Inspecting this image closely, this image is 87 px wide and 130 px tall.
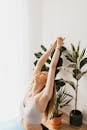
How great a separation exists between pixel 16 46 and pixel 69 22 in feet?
2.46

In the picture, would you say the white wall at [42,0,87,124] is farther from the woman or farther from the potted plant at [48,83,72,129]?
the woman

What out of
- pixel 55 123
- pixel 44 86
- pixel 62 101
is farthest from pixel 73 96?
pixel 44 86

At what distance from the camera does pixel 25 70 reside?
10.3 feet

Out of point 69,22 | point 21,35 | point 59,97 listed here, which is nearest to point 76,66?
point 59,97

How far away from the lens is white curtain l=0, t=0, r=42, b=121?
2957mm

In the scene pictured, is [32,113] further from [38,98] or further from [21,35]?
[21,35]

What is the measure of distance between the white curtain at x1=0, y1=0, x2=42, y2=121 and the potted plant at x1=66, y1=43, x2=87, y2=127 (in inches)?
29.1

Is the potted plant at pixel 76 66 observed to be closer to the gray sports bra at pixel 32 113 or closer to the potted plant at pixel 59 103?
the potted plant at pixel 59 103

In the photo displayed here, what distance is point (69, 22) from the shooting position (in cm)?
266

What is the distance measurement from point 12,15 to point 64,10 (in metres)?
0.65

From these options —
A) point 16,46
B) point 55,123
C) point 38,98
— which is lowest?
point 55,123

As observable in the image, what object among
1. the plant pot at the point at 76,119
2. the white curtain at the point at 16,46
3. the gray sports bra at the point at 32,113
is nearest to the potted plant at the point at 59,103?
the plant pot at the point at 76,119

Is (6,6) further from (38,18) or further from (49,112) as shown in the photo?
(49,112)

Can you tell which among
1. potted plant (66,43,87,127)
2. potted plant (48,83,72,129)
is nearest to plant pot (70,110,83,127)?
potted plant (66,43,87,127)
